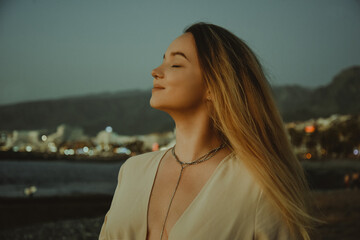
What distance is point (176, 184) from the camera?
1413mm

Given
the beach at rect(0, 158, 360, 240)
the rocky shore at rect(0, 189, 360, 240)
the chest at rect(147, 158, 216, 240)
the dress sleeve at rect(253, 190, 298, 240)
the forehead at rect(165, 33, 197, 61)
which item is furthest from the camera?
the beach at rect(0, 158, 360, 240)

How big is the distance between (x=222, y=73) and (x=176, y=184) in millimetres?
518

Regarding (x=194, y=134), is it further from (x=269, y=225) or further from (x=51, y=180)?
(x=51, y=180)

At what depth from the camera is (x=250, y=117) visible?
1.34m

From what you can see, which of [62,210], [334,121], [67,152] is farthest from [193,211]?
[67,152]

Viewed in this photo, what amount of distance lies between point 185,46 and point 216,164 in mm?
538

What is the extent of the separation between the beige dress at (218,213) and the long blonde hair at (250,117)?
55 millimetres

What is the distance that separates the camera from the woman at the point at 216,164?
48.4 inches

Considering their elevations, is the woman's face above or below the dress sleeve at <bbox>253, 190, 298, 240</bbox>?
above

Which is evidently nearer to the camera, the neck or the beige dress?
the beige dress

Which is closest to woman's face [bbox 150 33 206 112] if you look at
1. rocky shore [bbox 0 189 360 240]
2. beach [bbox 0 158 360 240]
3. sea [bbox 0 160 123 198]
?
beach [bbox 0 158 360 240]

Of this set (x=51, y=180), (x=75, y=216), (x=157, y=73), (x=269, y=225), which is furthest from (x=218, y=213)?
(x=51, y=180)

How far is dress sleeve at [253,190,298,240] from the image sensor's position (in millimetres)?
1198

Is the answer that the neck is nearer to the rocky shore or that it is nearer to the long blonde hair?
the long blonde hair
